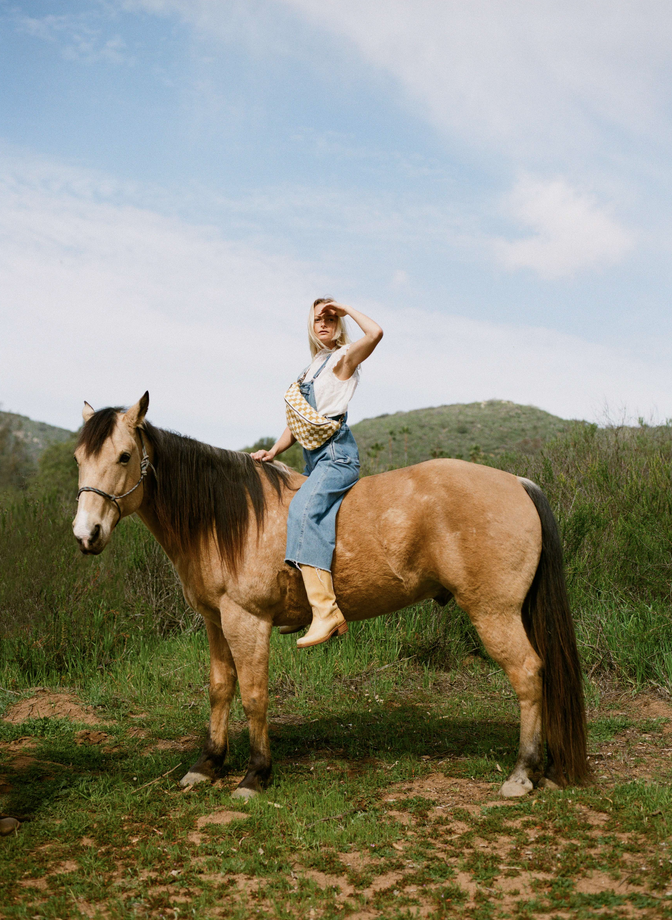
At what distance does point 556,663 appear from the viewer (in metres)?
4.16

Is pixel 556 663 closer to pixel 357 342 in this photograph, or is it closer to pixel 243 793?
pixel 243 793

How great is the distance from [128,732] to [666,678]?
4728 millimetres

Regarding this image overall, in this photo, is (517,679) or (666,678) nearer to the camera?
(517,679)

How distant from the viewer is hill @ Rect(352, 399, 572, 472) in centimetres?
3409

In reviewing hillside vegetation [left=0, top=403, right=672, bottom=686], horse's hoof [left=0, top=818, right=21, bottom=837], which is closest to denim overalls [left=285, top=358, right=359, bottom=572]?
horse's hoof [left=0, top=818, right=21, bottom=837]

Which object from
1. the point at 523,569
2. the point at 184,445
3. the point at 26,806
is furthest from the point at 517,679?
the point at 26,806

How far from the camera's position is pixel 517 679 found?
4.07 metres

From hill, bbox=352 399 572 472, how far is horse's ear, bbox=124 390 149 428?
25.7 m

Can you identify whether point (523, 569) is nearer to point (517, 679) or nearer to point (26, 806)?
point (517, 679)

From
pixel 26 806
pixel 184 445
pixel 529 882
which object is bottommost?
pixel 26 806

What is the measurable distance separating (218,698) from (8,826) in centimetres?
136

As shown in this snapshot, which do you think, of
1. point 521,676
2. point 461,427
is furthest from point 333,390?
point 461,427

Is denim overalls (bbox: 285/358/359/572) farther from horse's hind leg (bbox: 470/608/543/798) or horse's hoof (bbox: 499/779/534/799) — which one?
horse's hoof (bbox: 499/779/534/799)

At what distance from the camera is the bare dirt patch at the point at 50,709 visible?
5.73 m
